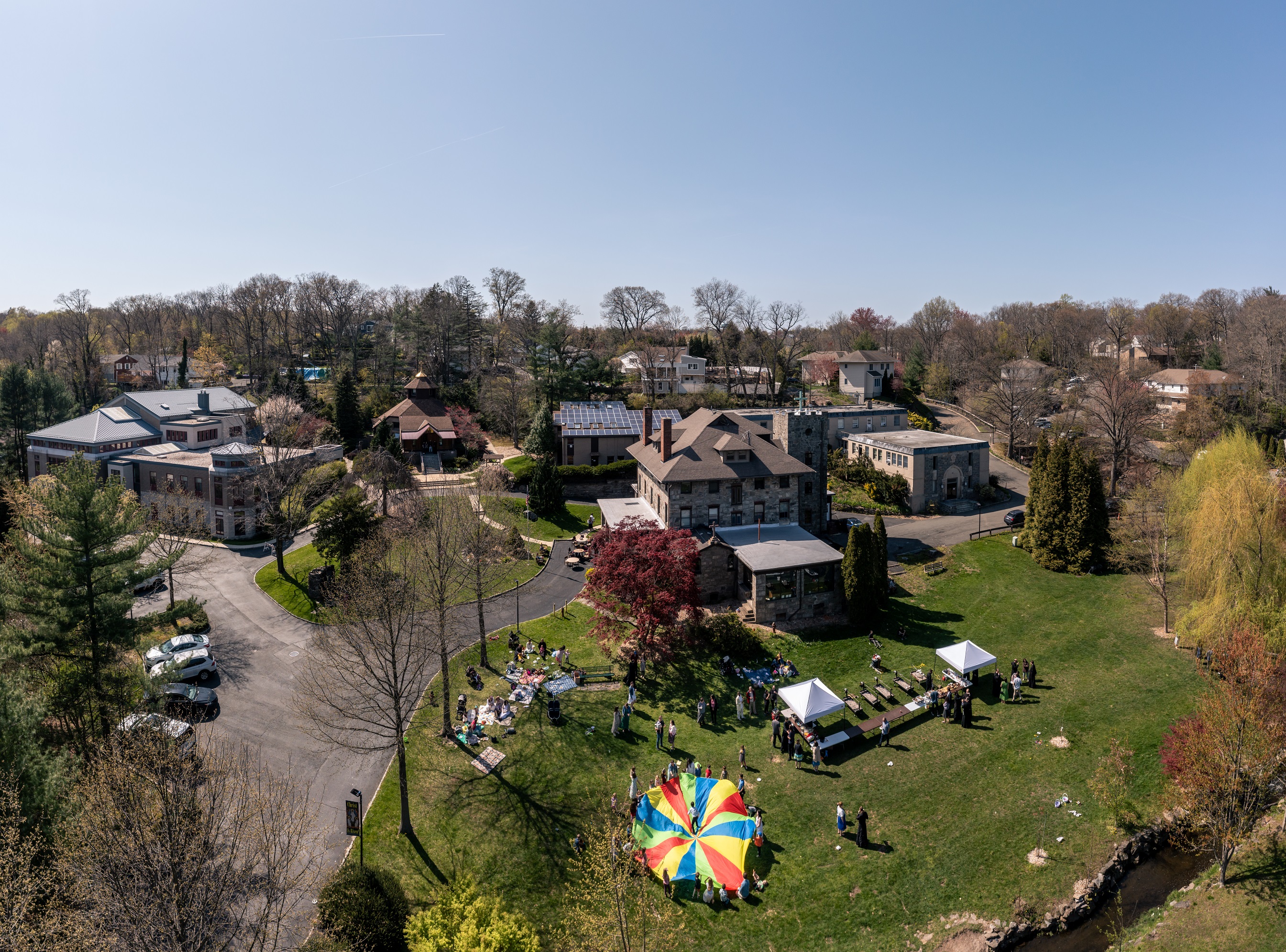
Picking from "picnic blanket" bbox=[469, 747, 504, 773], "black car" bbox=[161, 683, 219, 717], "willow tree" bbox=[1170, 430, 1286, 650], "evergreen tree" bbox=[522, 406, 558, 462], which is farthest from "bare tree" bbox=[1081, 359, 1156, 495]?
"black car" bbox=[161, 683, 219, 717]

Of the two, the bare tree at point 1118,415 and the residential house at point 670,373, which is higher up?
the residential house at point 670,373

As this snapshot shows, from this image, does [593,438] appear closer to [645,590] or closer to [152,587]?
[645,590]

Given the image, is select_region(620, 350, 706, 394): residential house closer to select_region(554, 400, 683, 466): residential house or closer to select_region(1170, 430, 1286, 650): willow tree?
select_region(554, 400, 683, 466): residential house

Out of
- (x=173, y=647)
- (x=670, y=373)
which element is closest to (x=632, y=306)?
(x=670, y=373)

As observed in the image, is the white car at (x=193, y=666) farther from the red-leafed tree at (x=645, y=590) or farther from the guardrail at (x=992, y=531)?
the guardrail at (x=992, y=531)

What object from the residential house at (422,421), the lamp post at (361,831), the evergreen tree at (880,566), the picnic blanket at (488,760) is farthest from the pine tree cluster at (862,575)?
the residential house at (422,421)

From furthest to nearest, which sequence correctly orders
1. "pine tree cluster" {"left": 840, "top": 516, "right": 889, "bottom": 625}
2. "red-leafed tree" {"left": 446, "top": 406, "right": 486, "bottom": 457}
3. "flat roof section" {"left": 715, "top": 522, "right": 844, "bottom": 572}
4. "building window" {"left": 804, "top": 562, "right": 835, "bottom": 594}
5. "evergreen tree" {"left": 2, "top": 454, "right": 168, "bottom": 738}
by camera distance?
1. "red-leafed tree" {"left": 446, "top": 406, "right": 486, "bottom": 457}
2. "building window" {"left": 804, "top": 562, "right": 835, "bottom": 594}
3. "flat roof section" {"left": 715, "top": 522, "right": 844, "bottom": 572}
4. "pine tree cluster" {"left": 840, "top": 516, "right": 889, "bottom": 625}
5. "evergreen tree" {"left": 2, "top": 454, "right": 168, "bottom": 738}
